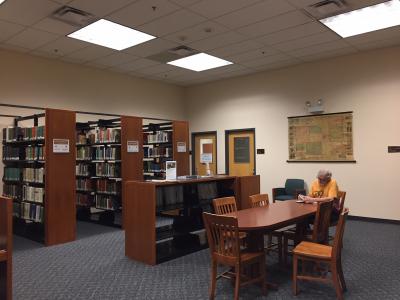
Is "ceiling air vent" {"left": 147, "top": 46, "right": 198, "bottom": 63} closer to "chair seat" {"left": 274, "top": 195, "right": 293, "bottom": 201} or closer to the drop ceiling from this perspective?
the drop ceiling

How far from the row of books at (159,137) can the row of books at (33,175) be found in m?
2.65

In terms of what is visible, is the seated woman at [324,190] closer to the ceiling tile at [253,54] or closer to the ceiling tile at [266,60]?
the ceiling tile at [253,54]

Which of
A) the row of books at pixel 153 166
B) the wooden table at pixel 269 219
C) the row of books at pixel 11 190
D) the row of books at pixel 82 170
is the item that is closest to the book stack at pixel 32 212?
the row of books at pixel 11 190

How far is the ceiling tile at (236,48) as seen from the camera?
6.46m

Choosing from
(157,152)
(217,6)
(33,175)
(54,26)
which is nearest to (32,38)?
(54,26)

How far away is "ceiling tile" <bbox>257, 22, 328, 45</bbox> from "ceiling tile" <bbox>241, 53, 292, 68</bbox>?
884 millimetres

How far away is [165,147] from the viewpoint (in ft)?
25.0

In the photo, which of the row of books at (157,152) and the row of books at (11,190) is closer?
the row of books at (11,190)

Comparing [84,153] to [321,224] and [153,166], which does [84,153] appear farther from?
[321,224]

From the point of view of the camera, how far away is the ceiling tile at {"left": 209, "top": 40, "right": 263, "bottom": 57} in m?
6.46

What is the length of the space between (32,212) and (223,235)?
4.06 meters

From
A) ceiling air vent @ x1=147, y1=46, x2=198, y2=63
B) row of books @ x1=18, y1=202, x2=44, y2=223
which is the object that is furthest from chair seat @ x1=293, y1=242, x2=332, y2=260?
ceiling air vent @ x1=147, y1=46, x2=198, y2=63

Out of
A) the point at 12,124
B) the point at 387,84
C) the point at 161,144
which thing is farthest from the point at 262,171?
the point at 12,124

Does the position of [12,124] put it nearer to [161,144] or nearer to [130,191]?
[161,144]
